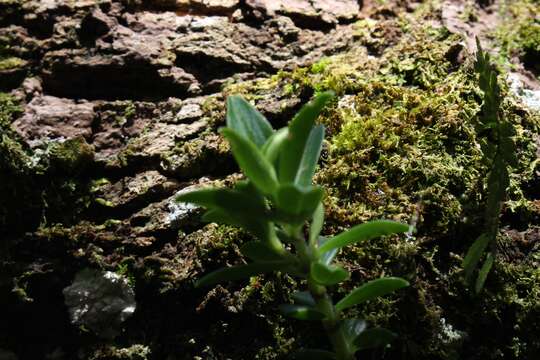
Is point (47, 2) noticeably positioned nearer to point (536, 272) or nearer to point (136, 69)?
point (136, 69)

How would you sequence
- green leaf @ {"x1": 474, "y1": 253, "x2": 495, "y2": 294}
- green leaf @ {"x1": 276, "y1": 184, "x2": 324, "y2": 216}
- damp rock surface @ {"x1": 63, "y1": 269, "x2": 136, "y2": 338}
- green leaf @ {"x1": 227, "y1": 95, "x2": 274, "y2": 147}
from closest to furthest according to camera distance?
green leaf @ {"x1": 276, "y1": 184, "x2": 324, "y2": 216} → green leaf @ {"x1": 227, "y1": 95, "x2": 274, "y2": 147} → green leaf @ {"x1": 474, "y1": 253, "x2": 495, "y2": 294} → damp rock surface @ {"x1": 63, "y1": 269, "x2": 136, "y2": 338}

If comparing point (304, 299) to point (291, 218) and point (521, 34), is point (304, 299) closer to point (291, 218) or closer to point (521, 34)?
point (291, 218)

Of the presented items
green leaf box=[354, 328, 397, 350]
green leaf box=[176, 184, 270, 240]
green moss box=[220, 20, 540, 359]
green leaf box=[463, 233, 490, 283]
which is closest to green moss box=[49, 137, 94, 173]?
green moss box=[220, 20, 540, 359]

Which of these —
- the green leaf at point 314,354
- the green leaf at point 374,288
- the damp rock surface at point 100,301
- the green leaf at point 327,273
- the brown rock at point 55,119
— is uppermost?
the brown rock at point 55,119

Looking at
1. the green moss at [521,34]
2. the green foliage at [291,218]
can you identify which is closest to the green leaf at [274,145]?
the green foliage at [291,218]

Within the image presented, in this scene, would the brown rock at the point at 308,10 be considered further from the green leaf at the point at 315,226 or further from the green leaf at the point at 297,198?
the green leaf at the point at 297,198

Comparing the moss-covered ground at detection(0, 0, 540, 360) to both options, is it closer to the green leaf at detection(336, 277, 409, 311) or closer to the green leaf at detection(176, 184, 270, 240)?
the green leaf at detection(336, 277, 409, 311)
